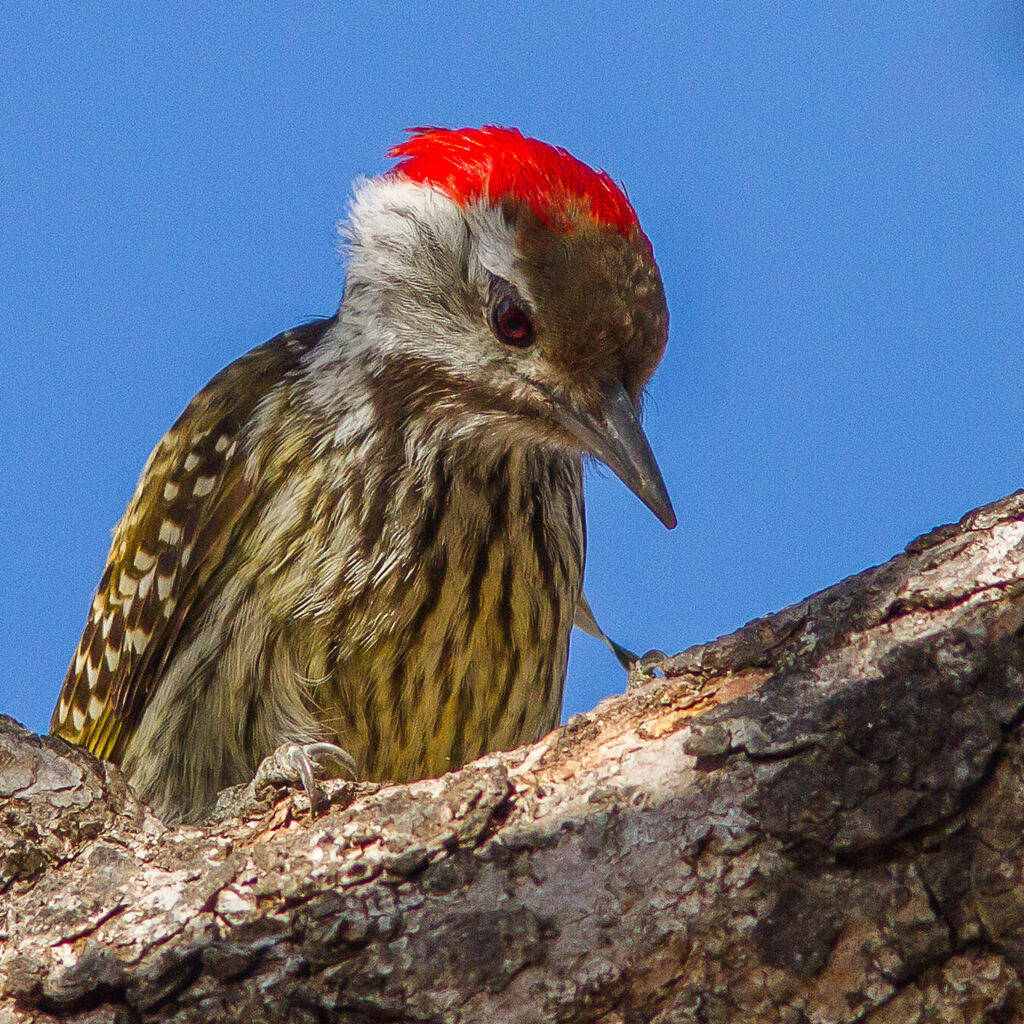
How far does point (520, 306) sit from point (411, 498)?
69 centimetres

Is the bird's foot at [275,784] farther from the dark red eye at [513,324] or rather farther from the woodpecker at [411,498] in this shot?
the dark red eye at [513,324]

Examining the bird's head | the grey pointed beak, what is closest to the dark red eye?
the bird's head

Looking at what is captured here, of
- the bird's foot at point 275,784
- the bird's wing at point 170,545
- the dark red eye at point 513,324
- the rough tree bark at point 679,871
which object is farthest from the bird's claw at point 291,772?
the dark red eye at point 513,324

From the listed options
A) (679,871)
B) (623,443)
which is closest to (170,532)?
(623,443)

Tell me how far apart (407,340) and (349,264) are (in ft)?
1.88

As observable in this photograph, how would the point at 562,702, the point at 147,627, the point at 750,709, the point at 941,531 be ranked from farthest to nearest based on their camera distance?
the point at 562,702, the point at 147,627, the point at 941,531, the point at 750,709

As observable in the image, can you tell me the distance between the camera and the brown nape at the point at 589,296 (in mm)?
3881

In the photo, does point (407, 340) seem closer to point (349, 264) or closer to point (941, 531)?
point (349, 264)

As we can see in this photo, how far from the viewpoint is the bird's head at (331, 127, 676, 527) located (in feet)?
12.8

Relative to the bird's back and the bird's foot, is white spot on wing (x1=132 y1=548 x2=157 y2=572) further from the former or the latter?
the bird's foot

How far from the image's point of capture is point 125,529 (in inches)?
194

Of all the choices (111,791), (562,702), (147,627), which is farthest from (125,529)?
(111,791)

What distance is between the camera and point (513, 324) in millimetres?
4020

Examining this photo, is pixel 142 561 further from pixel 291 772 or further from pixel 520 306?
pixel 291 772
